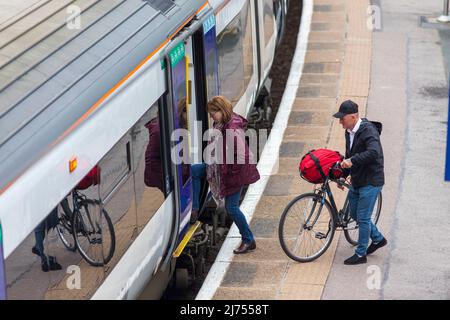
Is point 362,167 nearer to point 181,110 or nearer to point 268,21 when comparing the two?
point 181,110

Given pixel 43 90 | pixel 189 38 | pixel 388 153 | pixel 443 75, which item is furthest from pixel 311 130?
pixel 43 90

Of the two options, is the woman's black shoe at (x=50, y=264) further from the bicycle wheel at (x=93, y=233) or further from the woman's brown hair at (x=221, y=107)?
the woman's brown hair at (x=221, y=107)

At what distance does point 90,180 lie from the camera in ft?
20.4

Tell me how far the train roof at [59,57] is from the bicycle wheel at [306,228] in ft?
6.40

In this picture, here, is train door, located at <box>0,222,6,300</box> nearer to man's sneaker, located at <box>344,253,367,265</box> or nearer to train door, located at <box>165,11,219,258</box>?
train door, located at <box>165,11,219,258</box>

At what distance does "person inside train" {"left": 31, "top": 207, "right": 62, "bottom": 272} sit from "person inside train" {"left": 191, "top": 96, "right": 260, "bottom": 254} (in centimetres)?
288

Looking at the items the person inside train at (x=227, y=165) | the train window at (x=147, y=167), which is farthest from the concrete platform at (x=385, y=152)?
the train window at (x=147, y=167)

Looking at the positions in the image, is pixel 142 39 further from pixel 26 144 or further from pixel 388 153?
pixel 388 153

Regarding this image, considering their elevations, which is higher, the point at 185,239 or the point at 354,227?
the point at 185,239

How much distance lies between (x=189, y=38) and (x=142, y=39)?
1100 millimetres

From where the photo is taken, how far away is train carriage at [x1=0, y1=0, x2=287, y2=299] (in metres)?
5.46

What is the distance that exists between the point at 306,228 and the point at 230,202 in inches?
28.5

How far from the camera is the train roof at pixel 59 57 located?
561cm

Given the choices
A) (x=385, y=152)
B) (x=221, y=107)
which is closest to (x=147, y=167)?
(x=221, y=107)
